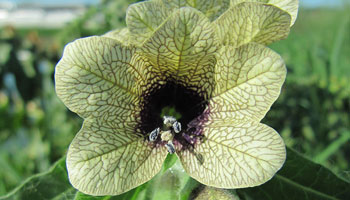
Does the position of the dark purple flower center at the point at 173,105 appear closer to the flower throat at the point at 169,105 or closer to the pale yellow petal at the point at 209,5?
the flower throat at the point at 169,105

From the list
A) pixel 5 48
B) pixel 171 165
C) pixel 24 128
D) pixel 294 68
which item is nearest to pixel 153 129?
pixel 171 165

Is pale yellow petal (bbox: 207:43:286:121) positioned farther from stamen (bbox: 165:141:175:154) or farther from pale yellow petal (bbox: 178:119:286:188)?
stamen (bbox: 165:141:175:154)

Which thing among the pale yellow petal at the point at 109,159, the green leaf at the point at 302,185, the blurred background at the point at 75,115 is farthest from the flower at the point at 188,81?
the blurred background at the point at 75,115

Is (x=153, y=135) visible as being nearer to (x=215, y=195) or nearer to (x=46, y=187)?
(x=215, y=195)

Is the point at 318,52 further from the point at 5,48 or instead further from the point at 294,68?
the point at 5,48

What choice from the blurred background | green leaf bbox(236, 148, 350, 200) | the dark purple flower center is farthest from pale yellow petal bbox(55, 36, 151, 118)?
the blurred background

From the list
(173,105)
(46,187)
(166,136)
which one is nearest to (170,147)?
(166,136)

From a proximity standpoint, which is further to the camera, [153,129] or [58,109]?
[58,109]

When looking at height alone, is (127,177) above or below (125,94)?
below
